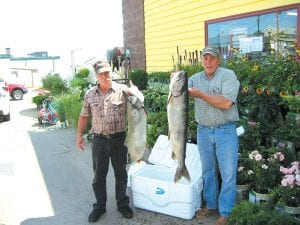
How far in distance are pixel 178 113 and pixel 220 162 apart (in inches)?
40.3

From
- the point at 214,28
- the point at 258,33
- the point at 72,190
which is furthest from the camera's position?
the point at 214,28

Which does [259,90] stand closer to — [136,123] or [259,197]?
[259,197]

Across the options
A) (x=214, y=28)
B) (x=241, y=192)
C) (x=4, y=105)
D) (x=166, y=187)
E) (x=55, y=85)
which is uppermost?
(x=214, y=28)

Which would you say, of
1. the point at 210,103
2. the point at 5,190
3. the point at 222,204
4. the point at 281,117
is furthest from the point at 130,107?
the point at 5,190

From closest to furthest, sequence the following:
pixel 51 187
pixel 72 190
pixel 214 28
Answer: pixel 72 190 → pixel 51 187 → pixel 214 28

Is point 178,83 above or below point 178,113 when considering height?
above

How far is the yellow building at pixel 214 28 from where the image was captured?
758cm

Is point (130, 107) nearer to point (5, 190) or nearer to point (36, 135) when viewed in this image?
point (5, 190)

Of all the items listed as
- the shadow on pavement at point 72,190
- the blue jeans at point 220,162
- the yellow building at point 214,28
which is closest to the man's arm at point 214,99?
the blue jeans at point 220,162

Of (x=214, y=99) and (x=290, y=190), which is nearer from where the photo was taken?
(x=214, y=99)

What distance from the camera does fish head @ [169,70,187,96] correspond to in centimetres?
389

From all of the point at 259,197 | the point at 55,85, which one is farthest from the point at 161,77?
the point at 55,85

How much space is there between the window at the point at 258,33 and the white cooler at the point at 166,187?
9.23 ft

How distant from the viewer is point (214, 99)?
444cm
